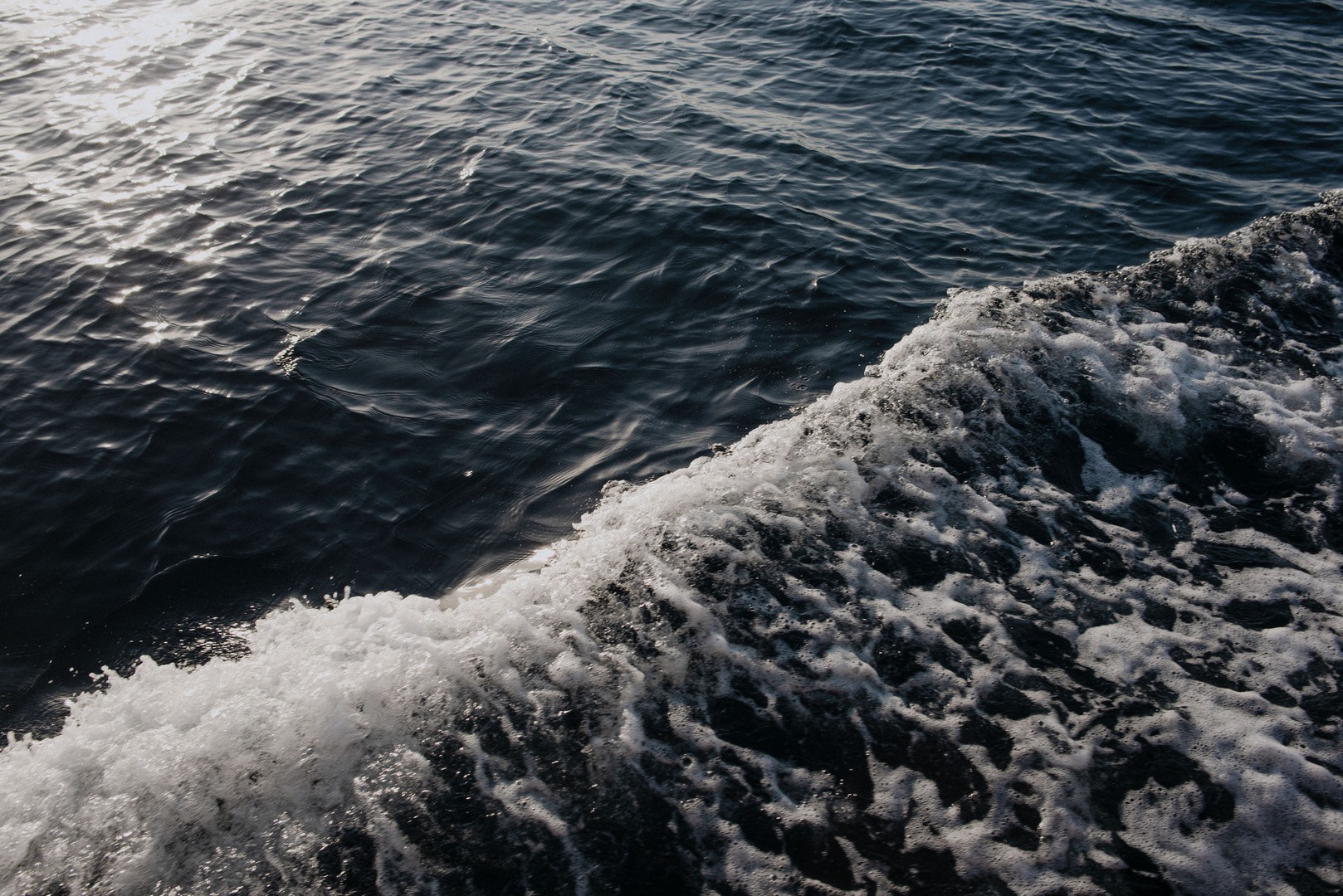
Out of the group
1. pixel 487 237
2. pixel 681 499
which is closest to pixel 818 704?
pixel 681 499

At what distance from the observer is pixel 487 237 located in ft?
31.7

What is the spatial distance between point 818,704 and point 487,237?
743cm

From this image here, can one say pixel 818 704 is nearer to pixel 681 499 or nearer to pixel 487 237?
pixel 681 499

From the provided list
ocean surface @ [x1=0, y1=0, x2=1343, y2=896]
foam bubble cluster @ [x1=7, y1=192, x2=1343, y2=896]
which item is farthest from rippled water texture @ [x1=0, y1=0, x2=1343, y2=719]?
foam bubble cluster @ [x1=7, y1=192, x2=1343, y2=896]

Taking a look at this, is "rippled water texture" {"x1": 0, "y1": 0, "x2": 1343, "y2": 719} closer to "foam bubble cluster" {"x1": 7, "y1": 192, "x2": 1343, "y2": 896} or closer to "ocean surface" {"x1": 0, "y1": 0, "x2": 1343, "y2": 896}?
"ocean surface" {"x1": 0, "y1": 0, "x2": 1343, "y2": 896}

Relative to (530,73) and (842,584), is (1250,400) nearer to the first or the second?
(842,584)

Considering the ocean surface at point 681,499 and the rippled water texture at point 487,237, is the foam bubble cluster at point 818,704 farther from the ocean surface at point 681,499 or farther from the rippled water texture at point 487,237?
the rippled water texture at point 487,237

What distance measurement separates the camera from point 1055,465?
231 inches

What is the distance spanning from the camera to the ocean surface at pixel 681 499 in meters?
3.73

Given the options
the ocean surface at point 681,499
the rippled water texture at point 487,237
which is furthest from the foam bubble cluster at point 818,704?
the rippled water texture at point 487,237

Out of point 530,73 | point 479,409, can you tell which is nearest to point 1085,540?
point 479,409

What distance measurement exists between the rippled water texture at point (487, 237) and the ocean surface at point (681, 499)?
0.06 m

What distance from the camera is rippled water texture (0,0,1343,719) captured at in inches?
237

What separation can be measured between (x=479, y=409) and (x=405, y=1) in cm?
1767
